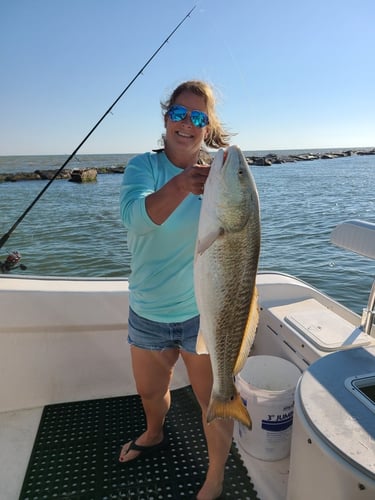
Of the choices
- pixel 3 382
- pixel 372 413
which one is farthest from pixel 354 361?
pixel 3 382

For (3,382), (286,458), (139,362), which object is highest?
(139,362)

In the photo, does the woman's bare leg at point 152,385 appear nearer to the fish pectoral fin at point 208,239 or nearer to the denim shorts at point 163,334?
the denim shorts at point 163,334

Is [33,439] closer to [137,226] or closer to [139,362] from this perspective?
[139,362]

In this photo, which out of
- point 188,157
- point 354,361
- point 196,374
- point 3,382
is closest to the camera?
point 354,361

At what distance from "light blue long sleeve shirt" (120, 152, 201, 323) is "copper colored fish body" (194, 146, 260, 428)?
1.34ft

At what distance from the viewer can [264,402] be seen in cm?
251

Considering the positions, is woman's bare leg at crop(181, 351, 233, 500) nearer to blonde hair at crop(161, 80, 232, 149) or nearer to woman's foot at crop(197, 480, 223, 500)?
woman's foot at crop(197, 480, 223, 500)

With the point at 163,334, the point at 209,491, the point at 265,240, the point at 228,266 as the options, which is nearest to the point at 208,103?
the point at 228,266

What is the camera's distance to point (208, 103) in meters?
1.97

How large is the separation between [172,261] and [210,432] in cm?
96

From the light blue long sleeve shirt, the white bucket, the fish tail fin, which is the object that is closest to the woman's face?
the light blue long sleeve shirt

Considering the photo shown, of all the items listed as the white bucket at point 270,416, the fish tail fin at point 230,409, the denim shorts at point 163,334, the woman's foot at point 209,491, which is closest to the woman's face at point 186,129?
the denim shorts at point 163,334

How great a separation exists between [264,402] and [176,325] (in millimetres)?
858

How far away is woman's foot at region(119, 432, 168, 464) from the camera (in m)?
2.60
